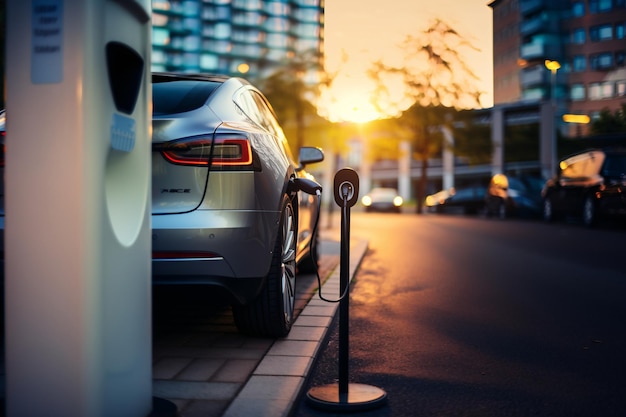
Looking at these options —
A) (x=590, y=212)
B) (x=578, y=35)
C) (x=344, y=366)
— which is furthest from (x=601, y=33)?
(x=344, y=366)

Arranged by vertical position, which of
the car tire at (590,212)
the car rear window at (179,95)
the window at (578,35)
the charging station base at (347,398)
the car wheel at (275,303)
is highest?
the window at (578,35)

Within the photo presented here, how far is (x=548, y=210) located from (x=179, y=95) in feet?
55.9

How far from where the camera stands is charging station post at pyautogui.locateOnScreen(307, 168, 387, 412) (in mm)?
3587

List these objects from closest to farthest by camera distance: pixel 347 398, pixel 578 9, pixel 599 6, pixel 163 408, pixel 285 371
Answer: pixel 163 408
pixel 347 398
pixel 285 371
pixel 599 6
pixel 578 9

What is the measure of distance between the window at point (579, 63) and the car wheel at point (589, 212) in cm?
5226

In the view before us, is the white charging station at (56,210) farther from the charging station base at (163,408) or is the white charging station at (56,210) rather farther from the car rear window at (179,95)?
the car rear window at (179,95)

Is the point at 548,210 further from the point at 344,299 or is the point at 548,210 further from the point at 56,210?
the point at 56,210

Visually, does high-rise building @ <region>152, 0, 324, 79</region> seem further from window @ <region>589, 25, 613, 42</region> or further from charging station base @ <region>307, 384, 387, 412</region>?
charging station base @ <region>307, 384, 387, 412</region>

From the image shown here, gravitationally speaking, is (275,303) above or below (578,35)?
below

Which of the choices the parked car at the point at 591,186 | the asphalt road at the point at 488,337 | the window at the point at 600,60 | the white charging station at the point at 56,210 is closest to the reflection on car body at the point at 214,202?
the asphalt road at the point at 488,337

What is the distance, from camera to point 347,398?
3654 millimetres

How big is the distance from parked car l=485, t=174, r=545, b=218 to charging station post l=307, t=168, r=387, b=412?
67.3ft

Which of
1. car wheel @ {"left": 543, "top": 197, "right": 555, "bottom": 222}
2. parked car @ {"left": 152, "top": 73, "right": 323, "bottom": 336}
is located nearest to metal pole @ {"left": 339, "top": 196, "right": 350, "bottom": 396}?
parked car @ {"left": 152, "top": 73, "right": 323, "bottom": 336}

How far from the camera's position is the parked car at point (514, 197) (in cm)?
2366
